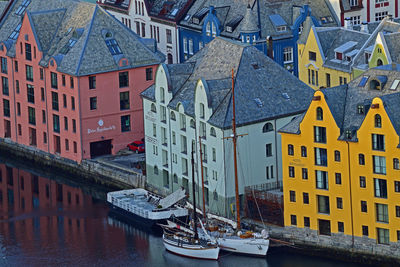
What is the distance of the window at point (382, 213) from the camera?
198000 millimetres

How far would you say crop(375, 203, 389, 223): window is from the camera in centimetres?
19800

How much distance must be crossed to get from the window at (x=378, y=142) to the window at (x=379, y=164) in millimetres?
1093

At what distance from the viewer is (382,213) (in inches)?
7810

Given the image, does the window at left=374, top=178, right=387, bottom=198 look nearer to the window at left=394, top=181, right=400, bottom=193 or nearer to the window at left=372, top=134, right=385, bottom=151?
the window at left=394, top=181, right=400, bottom=193

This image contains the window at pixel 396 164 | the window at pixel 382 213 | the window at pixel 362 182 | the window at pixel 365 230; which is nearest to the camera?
the window at pixel 396 164

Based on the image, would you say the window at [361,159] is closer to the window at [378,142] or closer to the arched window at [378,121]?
the window at [378,142]

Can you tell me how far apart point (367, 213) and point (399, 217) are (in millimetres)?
4105

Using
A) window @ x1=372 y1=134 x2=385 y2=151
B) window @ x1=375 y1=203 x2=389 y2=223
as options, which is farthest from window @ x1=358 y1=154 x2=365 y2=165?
window @ x1=375 y1=203 x2=389 y2=223

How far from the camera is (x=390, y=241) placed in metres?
198

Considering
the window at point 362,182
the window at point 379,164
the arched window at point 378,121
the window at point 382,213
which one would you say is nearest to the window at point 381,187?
the window at point 379,164

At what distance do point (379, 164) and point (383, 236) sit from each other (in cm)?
809

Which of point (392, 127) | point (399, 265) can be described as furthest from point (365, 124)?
point (399, 265)

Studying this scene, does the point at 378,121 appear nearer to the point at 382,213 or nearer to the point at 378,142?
the point at 378,142

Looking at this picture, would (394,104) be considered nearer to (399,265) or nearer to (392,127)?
(392,127)
